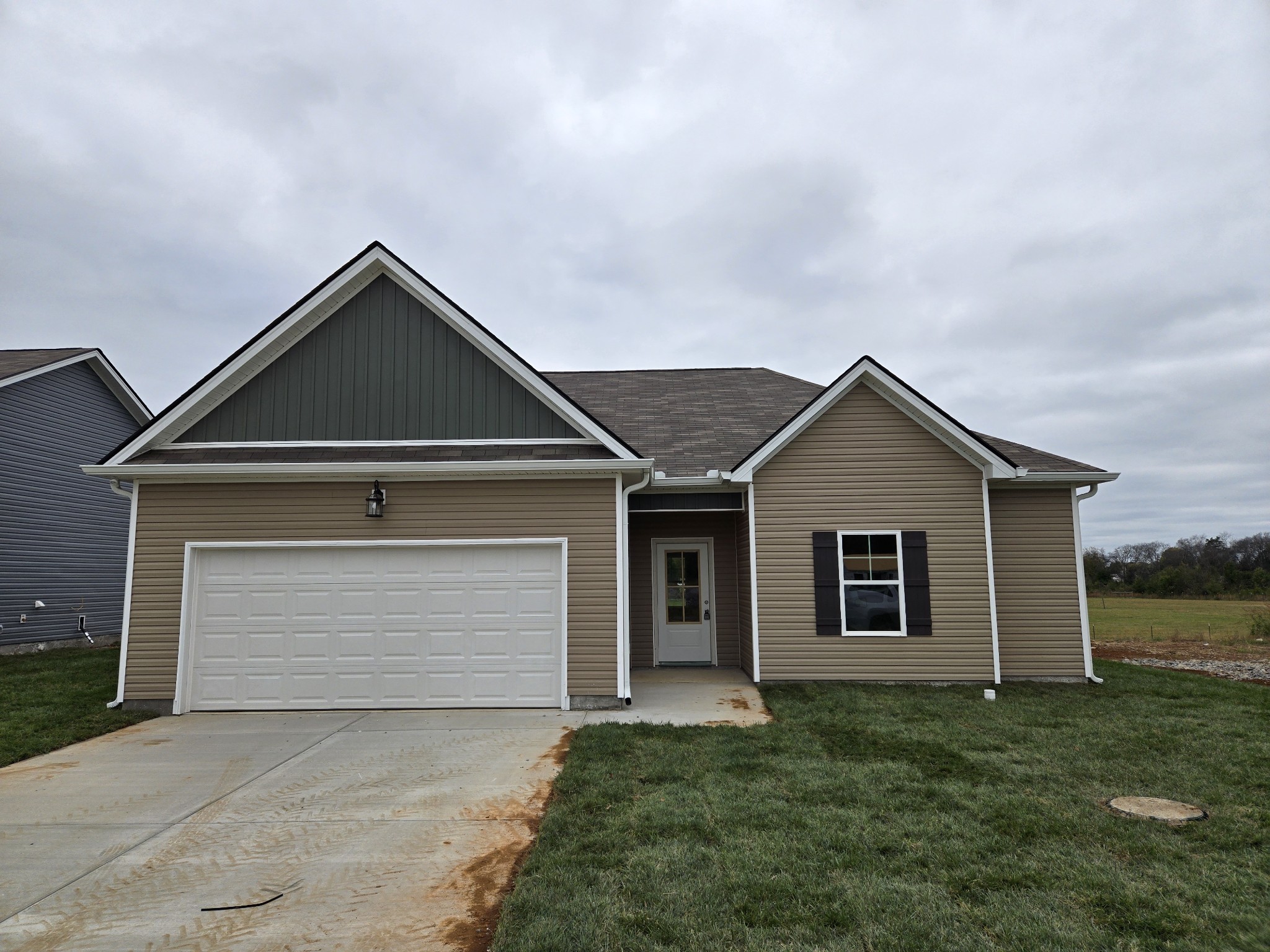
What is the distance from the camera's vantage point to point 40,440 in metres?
14.6

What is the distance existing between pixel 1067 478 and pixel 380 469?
9.61 m

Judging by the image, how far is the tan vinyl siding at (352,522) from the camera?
851cm

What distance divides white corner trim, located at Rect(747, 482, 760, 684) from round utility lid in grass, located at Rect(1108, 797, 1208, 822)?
5.00 meters

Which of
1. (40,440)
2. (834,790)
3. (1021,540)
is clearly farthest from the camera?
(40,440)

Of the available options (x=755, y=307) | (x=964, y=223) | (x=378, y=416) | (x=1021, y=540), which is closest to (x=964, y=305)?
(x=755, y=307)

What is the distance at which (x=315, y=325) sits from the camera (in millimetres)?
9039

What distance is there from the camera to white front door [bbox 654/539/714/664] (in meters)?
11.4

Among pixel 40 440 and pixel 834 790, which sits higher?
pixel 40 440

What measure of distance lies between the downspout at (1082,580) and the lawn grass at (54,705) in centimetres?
1270

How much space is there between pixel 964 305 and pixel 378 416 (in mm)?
22821

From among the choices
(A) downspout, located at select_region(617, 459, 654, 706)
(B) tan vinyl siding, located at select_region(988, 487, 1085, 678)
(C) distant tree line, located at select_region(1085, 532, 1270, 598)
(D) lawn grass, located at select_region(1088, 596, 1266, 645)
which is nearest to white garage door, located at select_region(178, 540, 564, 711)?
(A) downspout, located at select_region(617, 459, 654, 706)

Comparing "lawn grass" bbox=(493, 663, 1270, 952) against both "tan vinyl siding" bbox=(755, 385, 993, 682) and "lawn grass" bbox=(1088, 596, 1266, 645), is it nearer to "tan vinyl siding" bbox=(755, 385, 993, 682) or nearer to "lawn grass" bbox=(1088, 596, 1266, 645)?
"tan vinyl siding" bbox=(755, 385, 993, 682)

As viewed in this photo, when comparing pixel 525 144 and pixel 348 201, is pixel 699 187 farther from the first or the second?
pixel 348 201

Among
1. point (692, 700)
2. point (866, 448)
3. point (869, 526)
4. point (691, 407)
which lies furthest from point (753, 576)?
point (691, 407)
